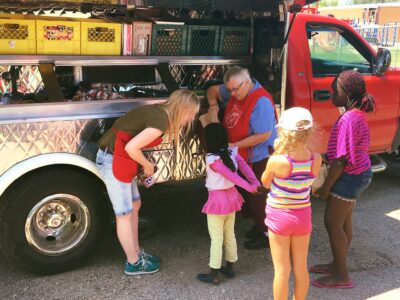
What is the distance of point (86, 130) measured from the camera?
346cm

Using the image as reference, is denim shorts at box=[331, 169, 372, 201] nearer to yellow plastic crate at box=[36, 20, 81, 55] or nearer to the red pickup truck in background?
the red pickup truck in background

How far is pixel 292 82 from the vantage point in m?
4.38

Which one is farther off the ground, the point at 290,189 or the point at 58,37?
the point at 58,37

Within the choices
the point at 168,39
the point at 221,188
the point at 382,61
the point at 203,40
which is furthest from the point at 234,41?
the point at 221,188

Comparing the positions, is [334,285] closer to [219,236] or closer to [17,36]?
[219,236]

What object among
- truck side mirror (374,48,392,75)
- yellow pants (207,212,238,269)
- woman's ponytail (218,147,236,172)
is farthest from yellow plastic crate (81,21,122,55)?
truck side mirror (374,48,392,75)

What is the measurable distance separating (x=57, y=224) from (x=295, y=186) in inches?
69.2

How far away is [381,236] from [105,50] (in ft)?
9.73

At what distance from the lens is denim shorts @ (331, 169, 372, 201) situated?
3346 millimetres

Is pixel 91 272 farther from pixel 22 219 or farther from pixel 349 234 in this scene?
pixel 349 234

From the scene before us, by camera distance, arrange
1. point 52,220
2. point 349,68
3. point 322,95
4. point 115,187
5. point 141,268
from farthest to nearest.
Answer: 1. point 349,68
2. point 322,95
3. point 141,268
4. point 52,220
5. point 115,187

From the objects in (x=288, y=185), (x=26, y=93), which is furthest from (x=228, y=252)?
(x=26, y=93)

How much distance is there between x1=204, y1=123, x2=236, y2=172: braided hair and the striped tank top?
0.45m

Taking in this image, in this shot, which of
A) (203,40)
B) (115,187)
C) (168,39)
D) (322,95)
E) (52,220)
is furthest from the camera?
(322,95)
